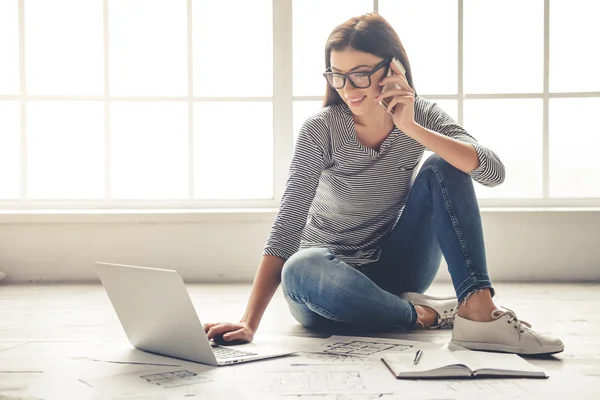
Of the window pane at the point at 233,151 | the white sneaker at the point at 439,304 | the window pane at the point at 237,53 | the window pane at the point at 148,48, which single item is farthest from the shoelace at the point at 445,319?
the window pane at the point at 148,48

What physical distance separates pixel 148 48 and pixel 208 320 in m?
1.67

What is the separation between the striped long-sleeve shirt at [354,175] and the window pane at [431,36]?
141 centimetres

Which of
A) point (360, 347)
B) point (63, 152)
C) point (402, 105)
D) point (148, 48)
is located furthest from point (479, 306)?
point (63, 152)

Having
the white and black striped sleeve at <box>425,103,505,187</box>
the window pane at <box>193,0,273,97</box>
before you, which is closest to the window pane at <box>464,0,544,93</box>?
the window pane at <box>193,0,273,97</box>

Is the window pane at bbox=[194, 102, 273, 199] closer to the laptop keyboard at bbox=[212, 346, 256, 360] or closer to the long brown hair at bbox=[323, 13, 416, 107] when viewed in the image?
the long brown hair at bbox=[323, 13, 416, 107]

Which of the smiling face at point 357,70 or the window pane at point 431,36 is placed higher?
the window pane at point 431,36

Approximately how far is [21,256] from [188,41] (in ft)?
4.13

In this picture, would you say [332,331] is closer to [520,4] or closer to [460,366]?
[460,366]

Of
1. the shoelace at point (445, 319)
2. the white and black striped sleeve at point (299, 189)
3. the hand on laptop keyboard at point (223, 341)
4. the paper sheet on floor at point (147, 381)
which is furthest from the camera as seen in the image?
the shoelace at point (445, 319)

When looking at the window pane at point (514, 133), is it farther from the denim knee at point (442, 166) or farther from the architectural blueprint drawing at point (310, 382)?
the architectural blueprint drawing at point (310, 382)

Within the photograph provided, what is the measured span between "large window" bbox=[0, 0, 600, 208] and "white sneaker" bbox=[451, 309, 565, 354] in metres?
1.76

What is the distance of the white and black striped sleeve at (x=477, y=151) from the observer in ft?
7.06

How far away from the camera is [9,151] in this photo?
3.85 meters

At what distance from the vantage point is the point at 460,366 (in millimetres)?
1806
